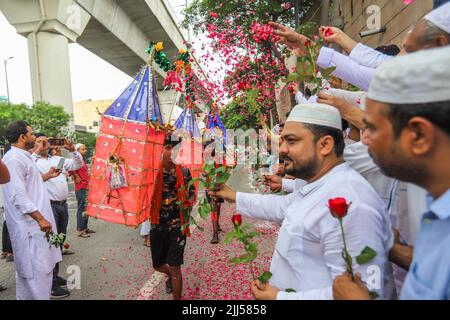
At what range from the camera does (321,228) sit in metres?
1.43

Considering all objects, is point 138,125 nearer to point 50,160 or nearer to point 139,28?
point 50,160

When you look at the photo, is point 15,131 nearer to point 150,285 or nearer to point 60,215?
point 60,215

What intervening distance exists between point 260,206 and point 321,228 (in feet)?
2.50

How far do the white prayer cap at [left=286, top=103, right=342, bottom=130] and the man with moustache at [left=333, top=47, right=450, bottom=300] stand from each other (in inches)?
25.6

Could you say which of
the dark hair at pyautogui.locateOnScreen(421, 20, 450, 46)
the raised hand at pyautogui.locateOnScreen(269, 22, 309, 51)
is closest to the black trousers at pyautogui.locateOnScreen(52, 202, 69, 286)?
the raised hand at pyautogui.locateOnScreen(269, 22, 309, 51)

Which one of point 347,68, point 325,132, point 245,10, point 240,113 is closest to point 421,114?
point 325,132

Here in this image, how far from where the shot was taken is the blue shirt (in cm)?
89

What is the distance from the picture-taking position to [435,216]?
97 cm

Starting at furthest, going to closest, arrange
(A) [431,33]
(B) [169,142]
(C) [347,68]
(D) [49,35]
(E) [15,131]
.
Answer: (D) [49,35]
(B) [169,142]
(E) [15,131]
(C) [347,68]
(A) [431,33]

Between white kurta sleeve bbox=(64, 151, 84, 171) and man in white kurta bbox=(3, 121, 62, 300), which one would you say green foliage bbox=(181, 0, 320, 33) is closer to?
white kurta sleeve bbox=(64, 151, 84, 171)

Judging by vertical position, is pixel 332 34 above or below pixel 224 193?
above

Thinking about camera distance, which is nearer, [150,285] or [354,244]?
[354,244]

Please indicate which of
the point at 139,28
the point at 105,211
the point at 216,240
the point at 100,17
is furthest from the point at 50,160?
the point at 139,28

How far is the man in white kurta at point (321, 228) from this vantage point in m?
1.34
